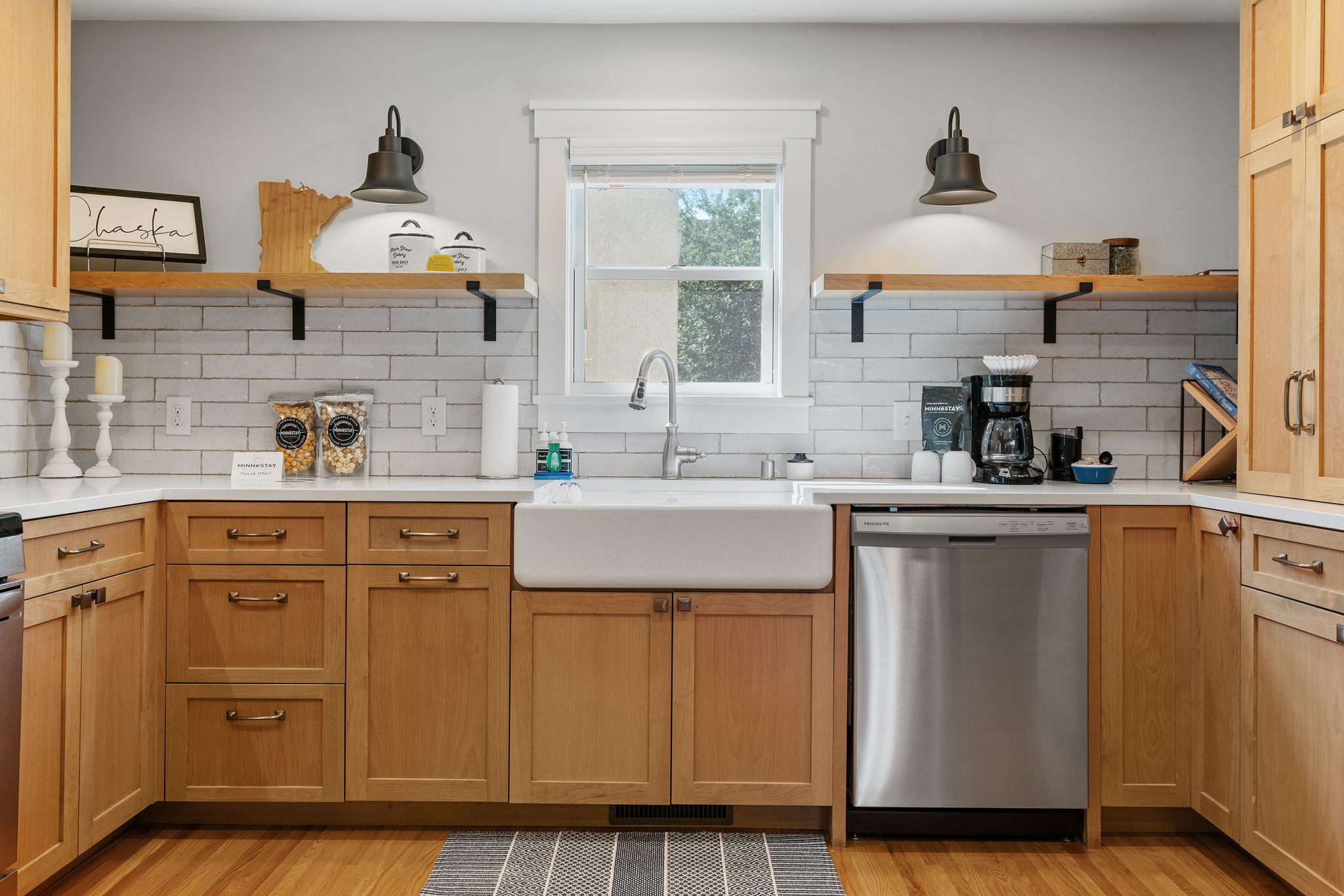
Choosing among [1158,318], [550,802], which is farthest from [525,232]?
[1158,318]

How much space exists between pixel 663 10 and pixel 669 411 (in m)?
1.32

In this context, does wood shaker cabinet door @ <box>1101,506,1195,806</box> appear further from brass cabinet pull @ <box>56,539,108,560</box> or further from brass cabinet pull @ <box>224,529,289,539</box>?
brass cabinet pull @ <box>56,539,108,560</box>

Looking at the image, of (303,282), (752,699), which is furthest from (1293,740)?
(303,282)

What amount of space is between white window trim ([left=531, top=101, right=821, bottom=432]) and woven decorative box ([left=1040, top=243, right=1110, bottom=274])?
79cm

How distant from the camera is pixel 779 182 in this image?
305 centimetres

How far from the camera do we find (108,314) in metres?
3.02

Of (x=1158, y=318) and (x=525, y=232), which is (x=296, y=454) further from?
(x=1158, y=318)

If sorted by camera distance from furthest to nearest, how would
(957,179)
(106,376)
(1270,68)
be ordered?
(106,376) < (957,179) < (1270,68)

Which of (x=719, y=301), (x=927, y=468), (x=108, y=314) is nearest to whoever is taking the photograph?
(x=927, y=468)

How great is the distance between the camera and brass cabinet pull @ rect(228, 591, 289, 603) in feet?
7.88

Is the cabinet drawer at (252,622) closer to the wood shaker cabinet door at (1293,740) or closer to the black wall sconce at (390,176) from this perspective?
the black wall sconce at (390,176)

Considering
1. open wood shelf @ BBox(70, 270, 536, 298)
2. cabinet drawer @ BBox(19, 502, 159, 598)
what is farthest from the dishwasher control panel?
cabinet drawer @ BBox(19, 502, 159, 598)

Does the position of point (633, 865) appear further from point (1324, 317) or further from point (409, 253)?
point (1324, 317)

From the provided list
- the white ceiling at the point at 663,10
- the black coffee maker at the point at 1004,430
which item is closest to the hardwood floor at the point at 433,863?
the black coffee maker at the point at 1004,430
